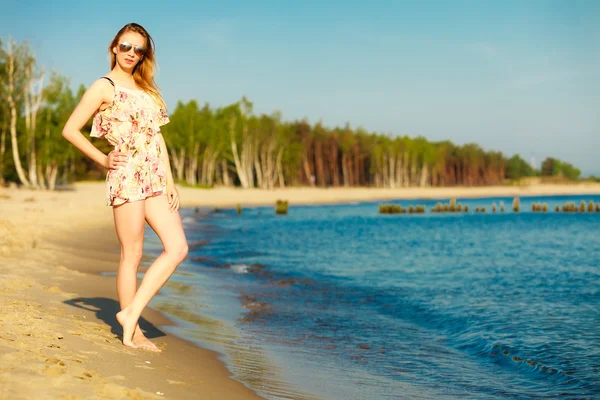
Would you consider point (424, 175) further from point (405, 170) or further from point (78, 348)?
point (78, 348)

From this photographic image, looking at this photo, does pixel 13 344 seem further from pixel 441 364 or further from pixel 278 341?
pixel 441 364

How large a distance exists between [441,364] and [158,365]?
302 centimetres

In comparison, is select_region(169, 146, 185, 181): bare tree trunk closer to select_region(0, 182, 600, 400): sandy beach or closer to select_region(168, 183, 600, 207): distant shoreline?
select_region(168, 183, 600, 207): distant shoreline

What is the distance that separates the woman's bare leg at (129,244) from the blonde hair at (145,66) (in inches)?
31.9

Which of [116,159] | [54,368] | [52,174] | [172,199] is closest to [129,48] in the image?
[116,159]

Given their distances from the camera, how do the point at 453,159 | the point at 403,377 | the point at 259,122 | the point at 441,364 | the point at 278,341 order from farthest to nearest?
the point at 453,159 < the point at 259,122 < the point at 278,341 < the point at 441,364 < the point at 403,377

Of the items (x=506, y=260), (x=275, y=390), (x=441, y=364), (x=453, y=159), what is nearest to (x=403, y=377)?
(x=441, y=364)

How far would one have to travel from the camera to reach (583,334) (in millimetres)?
7270

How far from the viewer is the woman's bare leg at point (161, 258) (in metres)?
4.26

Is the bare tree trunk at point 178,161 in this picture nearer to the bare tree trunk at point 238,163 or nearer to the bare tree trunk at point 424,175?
the bare tree trunk at point 238,163

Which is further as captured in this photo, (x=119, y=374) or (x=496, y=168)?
(x=496, y=168)

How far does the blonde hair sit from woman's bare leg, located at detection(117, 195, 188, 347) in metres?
0.77

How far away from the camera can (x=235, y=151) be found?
72688 millimetres

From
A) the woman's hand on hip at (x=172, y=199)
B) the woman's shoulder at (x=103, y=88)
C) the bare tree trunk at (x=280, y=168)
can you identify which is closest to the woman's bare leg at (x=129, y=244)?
the woman's hand on hip at (x=172, y=199)
